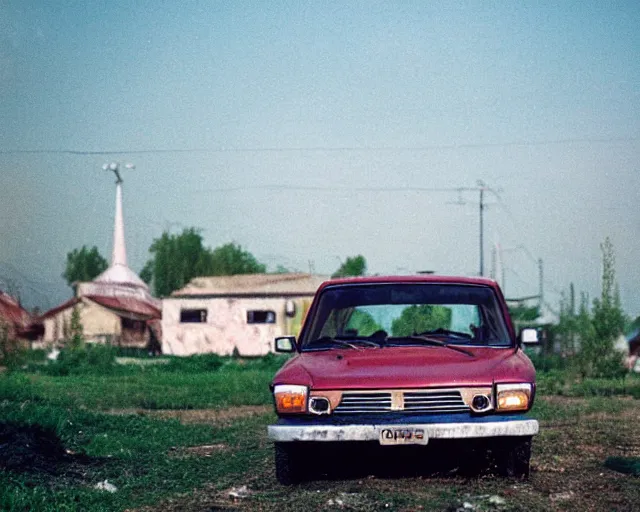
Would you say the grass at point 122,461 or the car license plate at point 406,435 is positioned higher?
the car license plate at point 406,435

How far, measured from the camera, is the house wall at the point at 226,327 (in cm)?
4888

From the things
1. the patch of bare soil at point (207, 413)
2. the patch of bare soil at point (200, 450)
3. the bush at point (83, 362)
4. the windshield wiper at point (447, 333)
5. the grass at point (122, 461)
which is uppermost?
the windshield wiper at point (447, 333)

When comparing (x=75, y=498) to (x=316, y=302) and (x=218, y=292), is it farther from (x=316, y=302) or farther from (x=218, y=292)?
(x=218, y=292)

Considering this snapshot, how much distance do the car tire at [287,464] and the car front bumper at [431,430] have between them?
350 mm

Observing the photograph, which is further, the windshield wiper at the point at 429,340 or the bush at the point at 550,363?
the bush at the point at 550,363

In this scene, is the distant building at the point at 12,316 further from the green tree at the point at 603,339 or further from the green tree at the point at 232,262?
the green tree at the point at 232,262

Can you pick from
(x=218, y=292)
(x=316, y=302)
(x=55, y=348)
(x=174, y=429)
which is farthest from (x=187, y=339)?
(x=316, y=302)

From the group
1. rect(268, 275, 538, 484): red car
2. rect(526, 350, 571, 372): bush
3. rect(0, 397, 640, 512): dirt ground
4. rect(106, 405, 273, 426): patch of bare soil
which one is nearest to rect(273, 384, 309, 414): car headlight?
rect(268, 275, 538, 484): red car

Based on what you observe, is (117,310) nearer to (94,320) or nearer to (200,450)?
(94,320)

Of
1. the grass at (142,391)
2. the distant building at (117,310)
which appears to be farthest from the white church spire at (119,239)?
the grass at (142,391)

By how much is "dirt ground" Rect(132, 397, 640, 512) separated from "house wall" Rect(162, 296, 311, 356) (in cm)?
3944

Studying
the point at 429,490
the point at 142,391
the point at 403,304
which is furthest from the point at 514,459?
the point at 142,391

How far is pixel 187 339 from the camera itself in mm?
49125

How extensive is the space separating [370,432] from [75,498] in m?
2.26
